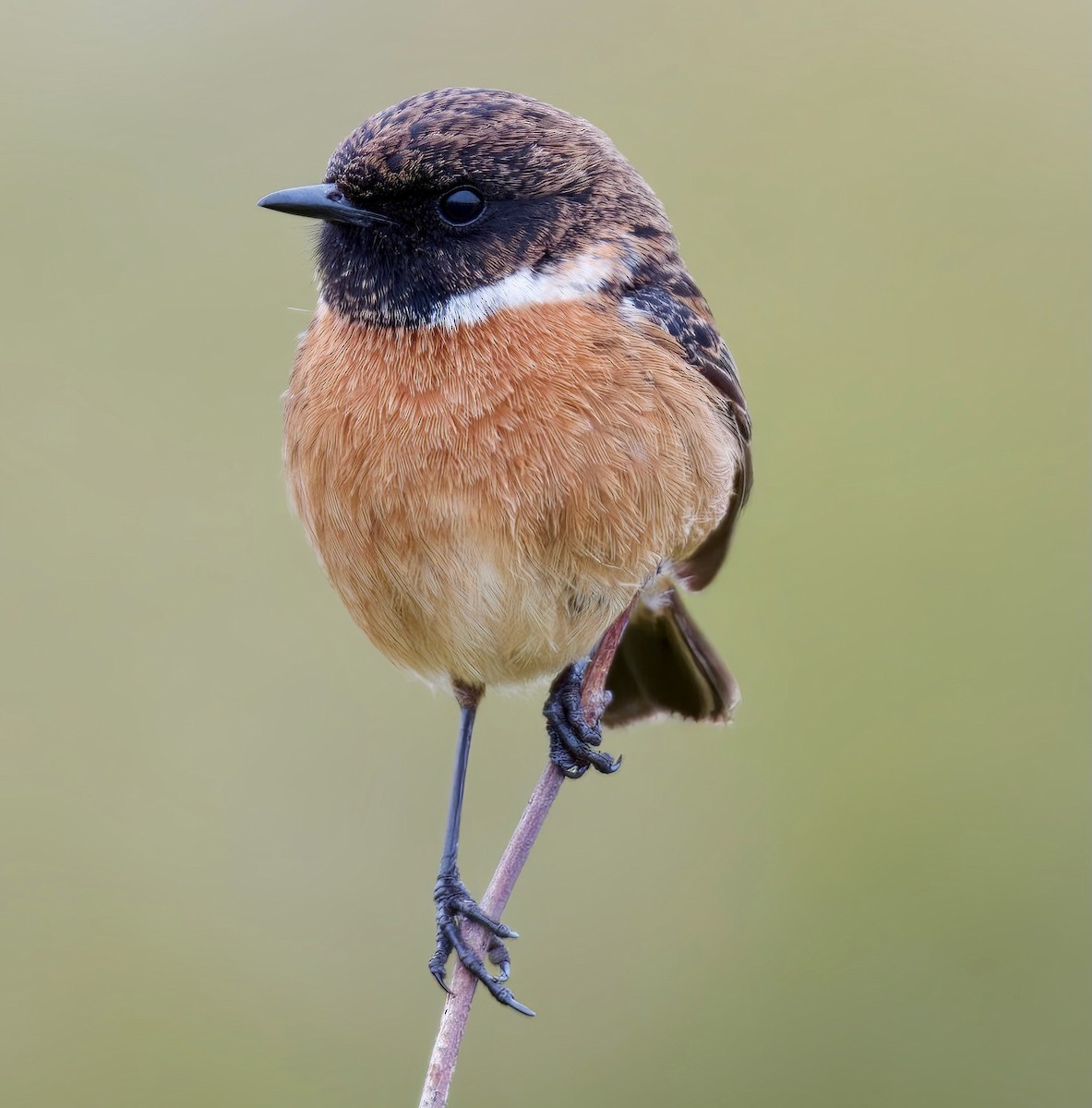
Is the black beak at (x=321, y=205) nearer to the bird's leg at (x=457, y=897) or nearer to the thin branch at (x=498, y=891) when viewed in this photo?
the thin branch at (x=498, y=891)

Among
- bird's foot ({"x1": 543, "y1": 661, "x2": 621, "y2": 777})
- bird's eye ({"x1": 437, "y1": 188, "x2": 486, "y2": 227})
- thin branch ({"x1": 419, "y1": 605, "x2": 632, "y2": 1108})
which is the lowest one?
thin branch ({"x1": 419, "y1": 605, "x2": 632, "y2": 1108})

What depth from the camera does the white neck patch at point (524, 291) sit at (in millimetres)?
3795

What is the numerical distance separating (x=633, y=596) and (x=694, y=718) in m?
1.16

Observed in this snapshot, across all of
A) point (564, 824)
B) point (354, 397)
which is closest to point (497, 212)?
point (354, 397)

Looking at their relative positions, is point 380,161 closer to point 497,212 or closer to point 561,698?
point 497,212

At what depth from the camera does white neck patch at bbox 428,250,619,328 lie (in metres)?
3.79

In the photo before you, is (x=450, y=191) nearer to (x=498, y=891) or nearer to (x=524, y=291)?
(x=524, y=291)

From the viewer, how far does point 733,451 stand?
425cm

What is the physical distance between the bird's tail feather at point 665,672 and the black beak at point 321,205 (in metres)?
1.77

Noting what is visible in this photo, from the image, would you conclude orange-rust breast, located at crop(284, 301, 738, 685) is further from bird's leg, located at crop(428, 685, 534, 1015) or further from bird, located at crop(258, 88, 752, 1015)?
bird's leg, located at crop(428, 685, 534, 1015)

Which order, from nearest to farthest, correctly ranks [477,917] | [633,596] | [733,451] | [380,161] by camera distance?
[477,917]
[380,161]
[633,596]
[733,451]

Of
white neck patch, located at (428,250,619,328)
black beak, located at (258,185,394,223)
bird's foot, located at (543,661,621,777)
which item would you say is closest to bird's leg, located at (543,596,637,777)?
bird's foot, located at (543,661,621,777)

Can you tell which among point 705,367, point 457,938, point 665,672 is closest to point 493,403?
point 705,367

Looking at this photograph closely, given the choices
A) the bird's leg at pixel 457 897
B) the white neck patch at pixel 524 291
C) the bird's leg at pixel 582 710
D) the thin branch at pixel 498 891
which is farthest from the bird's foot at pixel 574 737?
the white neck patch at pixel 524 291
